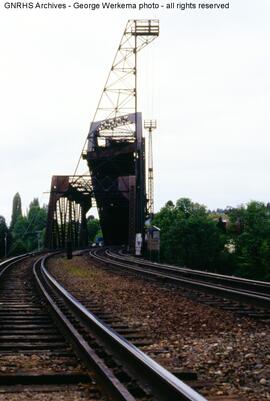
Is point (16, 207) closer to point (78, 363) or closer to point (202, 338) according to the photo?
point (202, 338)

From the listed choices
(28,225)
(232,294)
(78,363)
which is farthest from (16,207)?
(78,363)

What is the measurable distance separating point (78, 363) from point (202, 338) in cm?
219

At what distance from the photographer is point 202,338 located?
7363 millimetres

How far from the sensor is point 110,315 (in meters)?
9.57

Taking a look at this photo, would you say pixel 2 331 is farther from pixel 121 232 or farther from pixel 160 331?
pixel 121 232

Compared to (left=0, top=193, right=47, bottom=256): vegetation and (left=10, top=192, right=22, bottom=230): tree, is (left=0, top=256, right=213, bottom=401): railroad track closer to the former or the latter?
(left=0, top=193, right=47, bottom=256): vegetation

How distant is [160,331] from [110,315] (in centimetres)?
182

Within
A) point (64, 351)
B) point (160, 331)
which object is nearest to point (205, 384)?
point (64, 351)

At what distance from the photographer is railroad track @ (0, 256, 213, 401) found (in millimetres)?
4367

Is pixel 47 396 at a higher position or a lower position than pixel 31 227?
lower

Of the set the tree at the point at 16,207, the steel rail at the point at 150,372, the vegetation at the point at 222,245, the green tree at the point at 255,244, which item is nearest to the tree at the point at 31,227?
the tree at the point at 16,207

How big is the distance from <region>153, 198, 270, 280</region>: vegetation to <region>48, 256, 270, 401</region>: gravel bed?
5532 cm

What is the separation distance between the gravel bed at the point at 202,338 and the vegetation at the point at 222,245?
55323mm

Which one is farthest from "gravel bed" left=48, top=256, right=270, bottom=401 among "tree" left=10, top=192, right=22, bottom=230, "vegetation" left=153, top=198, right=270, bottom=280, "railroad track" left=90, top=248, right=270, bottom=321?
"tree" left=10, top=192, right=22, bottom=230
